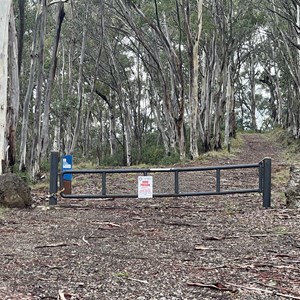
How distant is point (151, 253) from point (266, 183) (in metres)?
3.65

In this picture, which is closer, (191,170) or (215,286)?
(215,286)

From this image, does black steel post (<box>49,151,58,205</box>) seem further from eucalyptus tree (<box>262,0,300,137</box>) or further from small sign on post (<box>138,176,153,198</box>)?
eucalyptus tree (<box>262,0,300,137</box>)

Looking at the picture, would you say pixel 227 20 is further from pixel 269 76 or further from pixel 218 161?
pixel 269 76

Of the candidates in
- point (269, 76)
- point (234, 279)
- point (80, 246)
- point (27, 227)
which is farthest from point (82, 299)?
point (269, 76)

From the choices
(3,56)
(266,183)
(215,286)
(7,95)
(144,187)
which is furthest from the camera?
(7,95)

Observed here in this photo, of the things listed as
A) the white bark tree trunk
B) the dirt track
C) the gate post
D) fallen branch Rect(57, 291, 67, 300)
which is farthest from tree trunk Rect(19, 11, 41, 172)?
fallen branch Rect(57, 291, 67, 300)

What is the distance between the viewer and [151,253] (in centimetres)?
464

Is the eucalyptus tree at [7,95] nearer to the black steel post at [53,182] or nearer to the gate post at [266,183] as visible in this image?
the black steel post at [53,182]

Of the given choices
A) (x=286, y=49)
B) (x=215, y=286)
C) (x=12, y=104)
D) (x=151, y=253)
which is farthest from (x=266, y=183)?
(x=286, y=49)

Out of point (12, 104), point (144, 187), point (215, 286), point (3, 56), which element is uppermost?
point (3, 56)

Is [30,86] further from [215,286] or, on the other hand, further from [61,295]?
[215,286]

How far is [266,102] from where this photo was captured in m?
51.3

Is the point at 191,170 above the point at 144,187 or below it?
above

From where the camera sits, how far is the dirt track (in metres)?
3.45
